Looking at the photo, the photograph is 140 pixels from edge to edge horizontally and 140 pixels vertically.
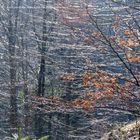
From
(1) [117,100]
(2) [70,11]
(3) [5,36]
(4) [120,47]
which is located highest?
(2) [70,11]

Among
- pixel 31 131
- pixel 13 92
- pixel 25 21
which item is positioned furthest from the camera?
pixel 25 21

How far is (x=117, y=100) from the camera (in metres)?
8.62

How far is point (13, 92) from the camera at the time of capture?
20.2m

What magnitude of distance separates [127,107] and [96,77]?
1054 millimetres

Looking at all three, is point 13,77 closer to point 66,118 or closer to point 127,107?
point 66,118

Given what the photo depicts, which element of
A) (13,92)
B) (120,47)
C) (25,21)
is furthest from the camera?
(25,21)

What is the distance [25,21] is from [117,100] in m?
15.4

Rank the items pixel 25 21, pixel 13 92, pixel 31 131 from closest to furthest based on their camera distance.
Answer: pixel 13 92 → pixel 31 131 → pixel 25 21

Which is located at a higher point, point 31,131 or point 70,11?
point 70,11

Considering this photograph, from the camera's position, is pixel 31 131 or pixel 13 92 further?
pixel 31 131


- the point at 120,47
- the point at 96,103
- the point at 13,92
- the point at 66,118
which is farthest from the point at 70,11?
the point at 66,118

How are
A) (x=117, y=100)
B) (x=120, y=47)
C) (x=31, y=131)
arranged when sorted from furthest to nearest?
1. (x=31, y=131)
2. (x=117, y=100)
3. (x=120, y=47)

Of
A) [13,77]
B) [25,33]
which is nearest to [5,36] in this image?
[25,33]

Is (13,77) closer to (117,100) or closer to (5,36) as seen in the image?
(5,36)
